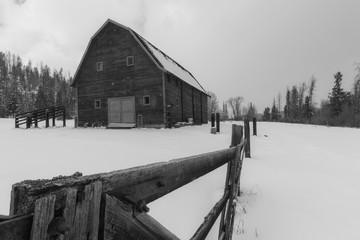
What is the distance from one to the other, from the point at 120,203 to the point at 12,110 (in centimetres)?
5736

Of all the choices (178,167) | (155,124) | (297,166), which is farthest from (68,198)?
(155,124)

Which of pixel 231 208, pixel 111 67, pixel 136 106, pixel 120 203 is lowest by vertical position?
pixel 231 208

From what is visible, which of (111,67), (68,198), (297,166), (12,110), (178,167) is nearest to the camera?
(68,198)

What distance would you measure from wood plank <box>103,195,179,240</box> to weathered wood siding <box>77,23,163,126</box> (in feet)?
45.3

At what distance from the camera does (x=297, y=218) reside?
339cm

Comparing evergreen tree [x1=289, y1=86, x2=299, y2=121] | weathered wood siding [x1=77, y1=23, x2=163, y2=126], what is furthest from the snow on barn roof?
evergreen tree [x1=289, y1=86, x2=299, y2=121]

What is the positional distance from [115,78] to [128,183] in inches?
638

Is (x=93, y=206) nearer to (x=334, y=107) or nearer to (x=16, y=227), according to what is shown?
(x=16, y=227)

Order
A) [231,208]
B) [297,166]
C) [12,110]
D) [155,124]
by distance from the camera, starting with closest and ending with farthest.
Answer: [231,208]
[297,166]
[155,124]
[12,110]

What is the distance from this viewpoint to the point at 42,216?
1.91 ft

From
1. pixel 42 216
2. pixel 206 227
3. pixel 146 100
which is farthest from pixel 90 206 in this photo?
pixel 146 100

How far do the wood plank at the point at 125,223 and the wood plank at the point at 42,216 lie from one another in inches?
8.1

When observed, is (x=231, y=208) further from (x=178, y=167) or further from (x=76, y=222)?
(x=76, y=222)

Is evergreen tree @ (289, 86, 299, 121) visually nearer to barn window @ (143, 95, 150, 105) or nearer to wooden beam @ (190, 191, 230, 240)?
barn window @ (143, 95, 150, 105)
